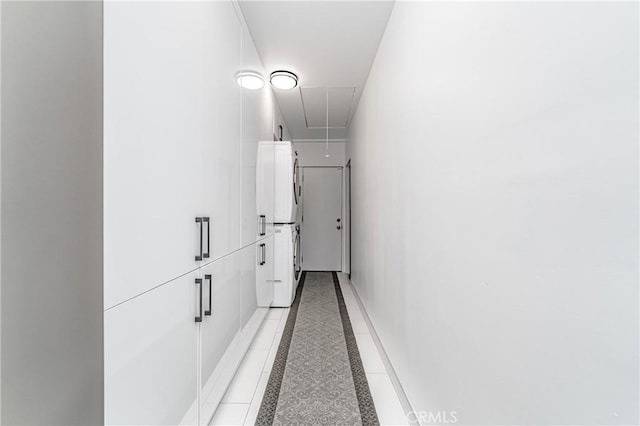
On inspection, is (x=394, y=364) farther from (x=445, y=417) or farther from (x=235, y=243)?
(x=235, y=243)

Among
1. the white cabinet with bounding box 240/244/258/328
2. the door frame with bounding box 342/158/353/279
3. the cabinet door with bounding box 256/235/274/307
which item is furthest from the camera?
the door frame with bounding box 342/158/353/279

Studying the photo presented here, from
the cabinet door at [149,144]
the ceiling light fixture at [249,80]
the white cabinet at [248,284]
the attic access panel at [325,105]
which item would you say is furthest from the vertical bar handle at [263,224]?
the attic access panel at [325,105]

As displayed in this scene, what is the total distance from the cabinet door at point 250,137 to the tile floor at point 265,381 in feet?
2.73

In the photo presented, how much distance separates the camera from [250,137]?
8.07 ft

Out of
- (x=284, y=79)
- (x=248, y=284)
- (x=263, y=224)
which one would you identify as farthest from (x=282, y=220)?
(x=284, y=79)

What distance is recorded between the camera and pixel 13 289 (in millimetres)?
557

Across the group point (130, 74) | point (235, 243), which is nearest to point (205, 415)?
point (235, 243)

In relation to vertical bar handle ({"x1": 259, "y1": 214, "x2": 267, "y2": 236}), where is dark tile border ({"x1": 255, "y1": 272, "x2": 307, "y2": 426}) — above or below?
below

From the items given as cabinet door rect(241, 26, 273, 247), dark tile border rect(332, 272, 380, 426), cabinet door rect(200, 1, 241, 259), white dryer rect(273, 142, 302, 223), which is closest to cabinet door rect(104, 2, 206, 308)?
cabinet door rect(200, 1, 241, 259)

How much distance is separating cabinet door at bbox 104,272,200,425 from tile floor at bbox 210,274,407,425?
0.36 metres

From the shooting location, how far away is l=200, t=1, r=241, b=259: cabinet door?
1.54 m

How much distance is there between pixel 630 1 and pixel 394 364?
1.94 meters

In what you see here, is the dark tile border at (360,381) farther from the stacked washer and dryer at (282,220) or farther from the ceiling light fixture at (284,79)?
the ceiling light fixture at (284,79)

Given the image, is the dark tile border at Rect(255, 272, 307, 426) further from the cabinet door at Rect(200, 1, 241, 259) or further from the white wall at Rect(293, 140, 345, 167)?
the white wall at Rect(293, 140, 345, 167)
